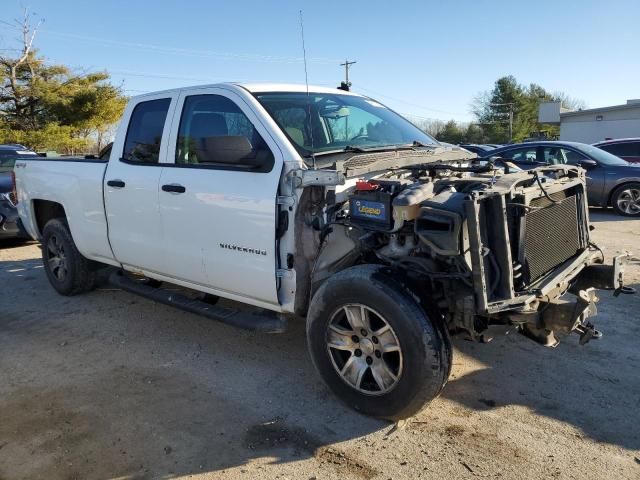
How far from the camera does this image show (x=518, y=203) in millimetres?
3092

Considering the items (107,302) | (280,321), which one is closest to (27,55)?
(107,302)

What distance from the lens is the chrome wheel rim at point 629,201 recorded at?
11141 mm

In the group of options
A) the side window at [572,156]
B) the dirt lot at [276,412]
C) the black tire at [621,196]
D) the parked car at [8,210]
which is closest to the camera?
the dirt lot at [276,412]

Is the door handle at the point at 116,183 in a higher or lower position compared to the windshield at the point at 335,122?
lower

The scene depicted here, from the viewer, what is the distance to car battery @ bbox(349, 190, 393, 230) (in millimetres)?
3213

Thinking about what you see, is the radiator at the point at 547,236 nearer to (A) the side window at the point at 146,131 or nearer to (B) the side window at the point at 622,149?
(A) the side window at the point at 146,131

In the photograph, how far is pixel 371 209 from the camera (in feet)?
10.8

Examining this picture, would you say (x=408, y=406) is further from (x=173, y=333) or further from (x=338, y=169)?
(x=173, y=333)

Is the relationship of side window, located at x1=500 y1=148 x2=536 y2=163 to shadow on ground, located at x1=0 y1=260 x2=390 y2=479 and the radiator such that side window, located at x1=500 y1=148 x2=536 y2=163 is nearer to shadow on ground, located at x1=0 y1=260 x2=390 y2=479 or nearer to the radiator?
the radiator

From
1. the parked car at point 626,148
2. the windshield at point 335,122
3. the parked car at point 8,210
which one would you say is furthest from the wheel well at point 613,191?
the parked car at point 8,210

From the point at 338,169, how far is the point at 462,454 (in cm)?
184

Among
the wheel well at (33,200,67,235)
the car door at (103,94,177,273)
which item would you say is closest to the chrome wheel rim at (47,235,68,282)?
the wheel well at (33,200,67,235)

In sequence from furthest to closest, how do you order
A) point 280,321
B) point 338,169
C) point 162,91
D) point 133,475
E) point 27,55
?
point 27,55 → point 162,91 → point 280,321 → point 338,169 → point 133,475

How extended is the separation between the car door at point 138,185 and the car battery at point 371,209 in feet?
6.29
